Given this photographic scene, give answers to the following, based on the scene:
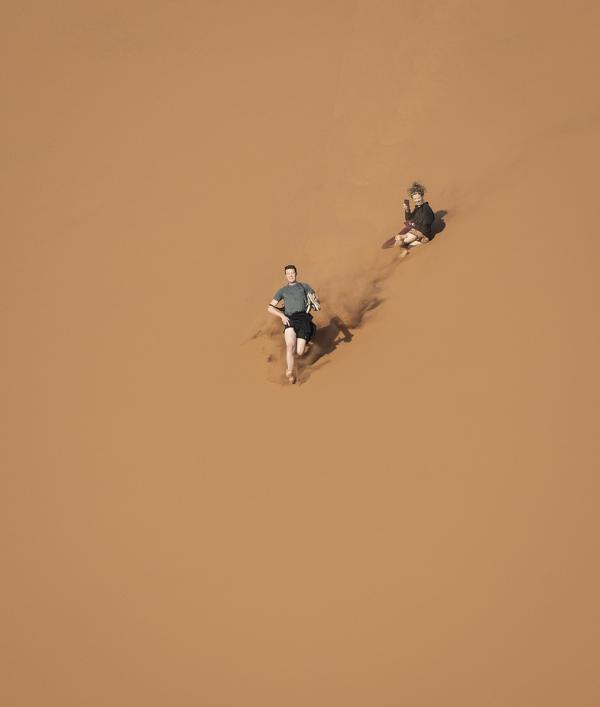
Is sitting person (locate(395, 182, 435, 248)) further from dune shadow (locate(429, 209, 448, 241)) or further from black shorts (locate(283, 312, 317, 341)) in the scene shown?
black shorts (locate(283, 312, 317, 341))

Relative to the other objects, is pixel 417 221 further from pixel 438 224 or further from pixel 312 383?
pixel 312 383

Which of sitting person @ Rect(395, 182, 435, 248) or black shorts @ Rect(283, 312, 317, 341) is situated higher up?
sitting person @ Rect(395, 182, 435, 248)

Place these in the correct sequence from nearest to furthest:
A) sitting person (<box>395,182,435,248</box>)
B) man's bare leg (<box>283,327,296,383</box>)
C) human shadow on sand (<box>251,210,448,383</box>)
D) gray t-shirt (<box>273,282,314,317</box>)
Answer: man's bare leg (<box>283,327,296,383</box>) < gray t-shirt (<box>273,282,314,317</box>) < human shadow on sand (<box>251,210,448,383</box>) < sitting person (<box>395,182,435,248</box>)

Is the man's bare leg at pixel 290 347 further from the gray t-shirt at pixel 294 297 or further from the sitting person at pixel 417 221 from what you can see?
the sitting person at pixel 417 221

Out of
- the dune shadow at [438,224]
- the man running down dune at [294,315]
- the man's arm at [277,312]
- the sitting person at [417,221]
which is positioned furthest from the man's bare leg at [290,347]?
the dune shadow at [438,224]

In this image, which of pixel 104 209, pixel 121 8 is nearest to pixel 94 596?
pixel 104 209

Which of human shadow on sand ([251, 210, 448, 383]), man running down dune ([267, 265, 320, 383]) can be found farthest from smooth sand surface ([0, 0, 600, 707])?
man running down dune ([267, 265, 320, 383])

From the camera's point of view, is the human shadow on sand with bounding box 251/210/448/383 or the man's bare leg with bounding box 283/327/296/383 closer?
the man's bare leg with bounding box 283/327/296/383
